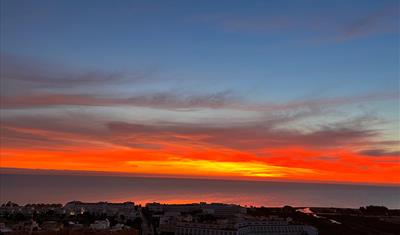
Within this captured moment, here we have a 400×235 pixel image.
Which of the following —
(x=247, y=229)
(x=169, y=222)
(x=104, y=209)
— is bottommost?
(x=247, y=229)

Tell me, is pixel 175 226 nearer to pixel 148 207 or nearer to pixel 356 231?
pixel 356 231

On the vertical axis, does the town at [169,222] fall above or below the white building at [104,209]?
below

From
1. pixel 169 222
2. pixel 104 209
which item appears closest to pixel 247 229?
pixel 169 222

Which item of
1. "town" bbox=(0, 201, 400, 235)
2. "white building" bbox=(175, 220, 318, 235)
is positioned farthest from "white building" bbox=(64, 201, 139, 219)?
"white building" bbox=(175, 220, 318, 235)

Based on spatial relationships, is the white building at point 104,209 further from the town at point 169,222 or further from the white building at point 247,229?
the white building at point 247,229

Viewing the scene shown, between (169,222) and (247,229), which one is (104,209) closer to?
(169,222)

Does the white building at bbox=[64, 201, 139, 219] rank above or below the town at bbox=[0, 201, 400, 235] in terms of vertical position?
above

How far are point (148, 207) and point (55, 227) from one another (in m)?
42.4

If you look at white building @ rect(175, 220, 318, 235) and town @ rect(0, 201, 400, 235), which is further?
white building @ rect(175, 220, 318, 235)

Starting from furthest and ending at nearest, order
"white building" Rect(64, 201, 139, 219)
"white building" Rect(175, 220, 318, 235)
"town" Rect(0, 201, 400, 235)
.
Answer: "white building" Rect(64, 201, 139, 219)
"white building" Rect(175, 220, 318, 235)
"town" Rect(0, 201, 400, 235)

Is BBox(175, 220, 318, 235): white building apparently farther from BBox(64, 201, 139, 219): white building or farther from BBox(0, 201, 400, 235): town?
BBox(64, 201, 139, 219): white building

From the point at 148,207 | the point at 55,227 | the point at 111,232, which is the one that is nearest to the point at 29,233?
the point at 55,227

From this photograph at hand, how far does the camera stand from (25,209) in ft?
172

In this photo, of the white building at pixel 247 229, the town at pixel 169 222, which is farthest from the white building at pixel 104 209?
the white building at pixel 247 229
